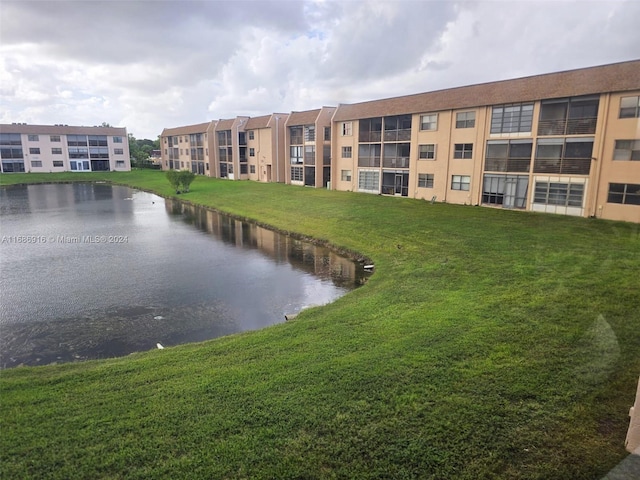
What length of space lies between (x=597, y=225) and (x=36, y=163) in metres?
88.8

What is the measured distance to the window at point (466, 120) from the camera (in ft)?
105

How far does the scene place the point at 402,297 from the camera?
41.5 ft

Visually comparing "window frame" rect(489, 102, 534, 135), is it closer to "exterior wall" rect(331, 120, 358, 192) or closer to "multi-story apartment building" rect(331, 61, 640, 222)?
"multi-story apartment building" rect(331, 61, 640, 222)

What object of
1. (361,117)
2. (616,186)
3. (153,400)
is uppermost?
(361,117)

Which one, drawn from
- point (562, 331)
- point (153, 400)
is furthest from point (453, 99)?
point (153, 400)

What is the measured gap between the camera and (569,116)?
26375 mm

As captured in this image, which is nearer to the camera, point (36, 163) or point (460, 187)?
point (460, 187)

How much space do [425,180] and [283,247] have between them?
713 inches

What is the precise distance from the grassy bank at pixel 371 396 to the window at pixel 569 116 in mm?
16197

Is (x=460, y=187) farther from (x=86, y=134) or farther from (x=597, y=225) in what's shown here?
(x=86, y=134)

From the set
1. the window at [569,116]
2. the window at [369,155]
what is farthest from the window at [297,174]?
the window at [569,116]

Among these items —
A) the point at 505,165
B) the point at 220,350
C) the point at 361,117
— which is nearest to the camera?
the point at 220,350

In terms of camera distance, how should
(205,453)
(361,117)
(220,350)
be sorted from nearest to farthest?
(205,453), (220,350), (361,117)

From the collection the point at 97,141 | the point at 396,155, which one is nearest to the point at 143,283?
the point at 396,155
